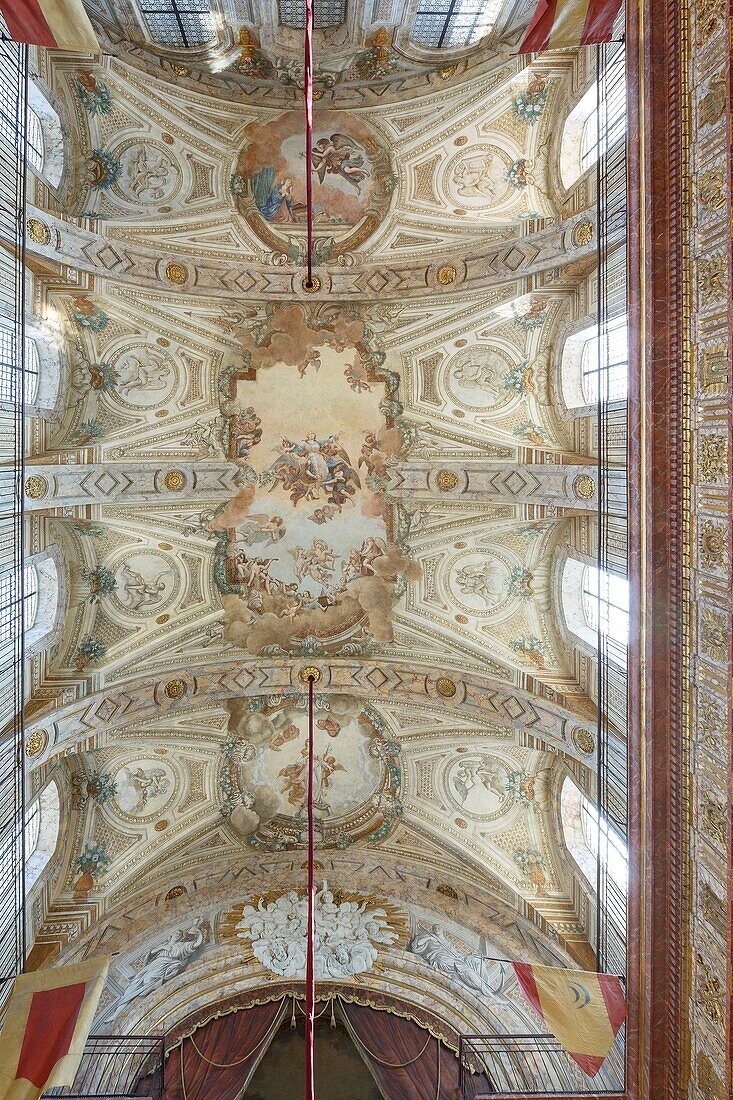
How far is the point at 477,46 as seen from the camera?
11.8m

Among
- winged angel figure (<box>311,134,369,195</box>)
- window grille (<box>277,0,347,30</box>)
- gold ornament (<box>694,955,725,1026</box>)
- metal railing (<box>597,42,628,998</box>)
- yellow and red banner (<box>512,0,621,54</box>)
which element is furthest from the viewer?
winged angel figure (<box>311,134,369,195</box>)

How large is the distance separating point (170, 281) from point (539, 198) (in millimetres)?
6793

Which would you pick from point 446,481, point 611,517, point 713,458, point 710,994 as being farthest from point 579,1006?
point 446,481

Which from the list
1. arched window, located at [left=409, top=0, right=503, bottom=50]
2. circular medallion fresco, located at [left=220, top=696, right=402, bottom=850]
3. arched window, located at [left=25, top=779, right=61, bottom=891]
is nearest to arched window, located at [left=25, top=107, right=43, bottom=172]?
arched window, located at [left=409, top=0, right=503, bottom=50]

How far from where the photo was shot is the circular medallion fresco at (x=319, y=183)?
12797 millimetres

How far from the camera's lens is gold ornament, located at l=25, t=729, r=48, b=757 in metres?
11.1

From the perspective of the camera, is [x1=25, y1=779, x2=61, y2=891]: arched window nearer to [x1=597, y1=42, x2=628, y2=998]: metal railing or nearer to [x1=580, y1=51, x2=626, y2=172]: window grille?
[x1=597, y1=42, x2=628, y2=998]: metal railing

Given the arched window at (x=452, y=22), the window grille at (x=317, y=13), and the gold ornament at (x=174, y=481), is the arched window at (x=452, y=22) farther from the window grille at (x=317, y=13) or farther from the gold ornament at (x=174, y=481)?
the gold ornament at (x=174, y=481)

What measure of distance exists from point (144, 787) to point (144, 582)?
408 cm

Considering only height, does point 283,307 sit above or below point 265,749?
above

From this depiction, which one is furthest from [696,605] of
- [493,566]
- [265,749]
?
A: [265,749]

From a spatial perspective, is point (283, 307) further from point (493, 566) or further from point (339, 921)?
point (339, 921)

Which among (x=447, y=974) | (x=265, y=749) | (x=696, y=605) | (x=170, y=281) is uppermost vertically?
(x=170, y=281)

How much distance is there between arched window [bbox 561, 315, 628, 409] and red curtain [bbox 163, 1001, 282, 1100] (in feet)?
38.9
